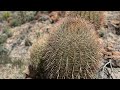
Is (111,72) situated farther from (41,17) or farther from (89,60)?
(41,17)

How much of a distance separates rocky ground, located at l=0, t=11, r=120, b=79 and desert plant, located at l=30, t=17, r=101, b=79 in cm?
37

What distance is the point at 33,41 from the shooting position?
801cm

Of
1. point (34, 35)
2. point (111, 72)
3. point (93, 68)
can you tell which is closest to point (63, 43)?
point (93, 68)

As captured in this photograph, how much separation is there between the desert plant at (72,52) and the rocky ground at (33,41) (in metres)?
0.37

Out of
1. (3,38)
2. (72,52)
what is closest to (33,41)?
(3,38)

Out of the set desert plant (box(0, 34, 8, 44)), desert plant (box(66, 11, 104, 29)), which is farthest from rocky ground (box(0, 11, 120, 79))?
desert plant (box(66, 11, 104, 29))

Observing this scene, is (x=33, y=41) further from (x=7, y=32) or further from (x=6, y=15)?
(x=6, y=15)

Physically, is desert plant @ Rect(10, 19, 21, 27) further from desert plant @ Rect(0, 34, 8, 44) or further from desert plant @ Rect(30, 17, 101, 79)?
desert plant @ Rect(30, 17, 101, 79)

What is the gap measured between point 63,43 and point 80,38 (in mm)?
244

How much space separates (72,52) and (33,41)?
3.50 metres

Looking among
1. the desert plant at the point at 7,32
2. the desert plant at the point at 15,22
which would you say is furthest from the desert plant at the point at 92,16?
the desert plant at the point at 15,22

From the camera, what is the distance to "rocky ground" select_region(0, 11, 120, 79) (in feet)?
17.6
